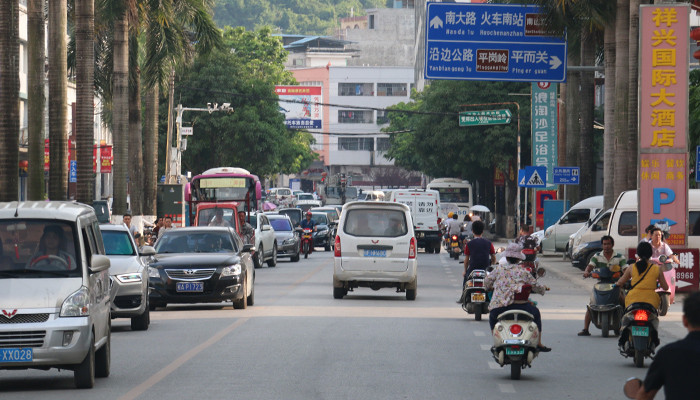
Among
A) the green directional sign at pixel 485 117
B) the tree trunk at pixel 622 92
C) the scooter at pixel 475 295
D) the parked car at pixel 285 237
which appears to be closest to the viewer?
the scooter at pixel 475 295

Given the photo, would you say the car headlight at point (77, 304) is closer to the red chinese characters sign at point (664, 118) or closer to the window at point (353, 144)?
the red chinese characters sign at point (664, 118)

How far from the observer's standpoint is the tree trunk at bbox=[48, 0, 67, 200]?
1184 inches

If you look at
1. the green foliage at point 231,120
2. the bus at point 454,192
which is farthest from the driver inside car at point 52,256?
the green foliage at point 231,120

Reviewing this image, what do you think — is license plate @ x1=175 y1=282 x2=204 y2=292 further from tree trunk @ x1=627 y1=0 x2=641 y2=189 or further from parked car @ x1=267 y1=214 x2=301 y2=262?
parked car @ x1=267 y1=214 x2=301 y2=262

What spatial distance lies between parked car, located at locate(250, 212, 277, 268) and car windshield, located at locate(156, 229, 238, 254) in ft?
49.8

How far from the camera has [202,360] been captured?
14.8 meters

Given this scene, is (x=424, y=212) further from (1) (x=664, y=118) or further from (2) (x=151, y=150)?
(1) (x=664, y=118)

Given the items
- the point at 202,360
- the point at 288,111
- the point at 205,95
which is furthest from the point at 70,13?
the point at 288,111

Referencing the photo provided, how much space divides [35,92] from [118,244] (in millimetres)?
11079

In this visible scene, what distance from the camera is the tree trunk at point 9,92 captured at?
28.1 metres

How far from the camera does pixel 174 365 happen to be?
14250 millimetres

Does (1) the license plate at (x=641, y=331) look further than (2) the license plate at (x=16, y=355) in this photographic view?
Yes

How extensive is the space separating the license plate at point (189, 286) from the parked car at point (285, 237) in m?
21.6

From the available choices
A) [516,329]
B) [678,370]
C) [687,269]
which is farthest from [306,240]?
[678,370]
